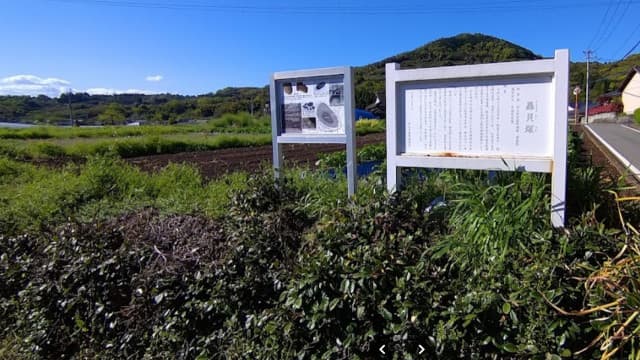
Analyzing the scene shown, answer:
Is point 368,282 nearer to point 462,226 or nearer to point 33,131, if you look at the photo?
point 462,226

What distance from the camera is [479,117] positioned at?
106 inches

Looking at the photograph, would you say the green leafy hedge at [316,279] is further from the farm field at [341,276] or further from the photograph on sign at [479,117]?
the photograph on sign at [479,117]

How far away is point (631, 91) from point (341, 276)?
183ft

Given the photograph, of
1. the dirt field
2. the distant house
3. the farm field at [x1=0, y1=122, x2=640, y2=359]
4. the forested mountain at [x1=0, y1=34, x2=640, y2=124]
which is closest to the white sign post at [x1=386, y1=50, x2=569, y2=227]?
the farm field at [x1=0, y1=122, x2=640, y2=359]

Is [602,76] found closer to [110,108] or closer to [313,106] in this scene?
[110,108]

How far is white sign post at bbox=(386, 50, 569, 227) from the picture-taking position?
7.98 ft

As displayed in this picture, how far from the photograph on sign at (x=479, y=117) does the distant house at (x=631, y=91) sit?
163 ft

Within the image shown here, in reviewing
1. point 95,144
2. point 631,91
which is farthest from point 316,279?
point 631,91

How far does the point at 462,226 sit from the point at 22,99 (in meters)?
76.1

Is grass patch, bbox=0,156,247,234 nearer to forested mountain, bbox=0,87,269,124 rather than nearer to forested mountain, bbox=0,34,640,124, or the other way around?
forested mountain, bbox=0,34,640,124

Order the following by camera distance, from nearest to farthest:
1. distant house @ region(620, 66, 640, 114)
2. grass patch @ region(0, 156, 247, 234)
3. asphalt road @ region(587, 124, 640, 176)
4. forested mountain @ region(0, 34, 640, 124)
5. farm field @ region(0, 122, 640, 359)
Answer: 1. farm field @ region(0, 122, 640, 359)
2. grass patch @ region(0, 156, 247, 234)
3. asphalt road @ region(587, 124, 640, 176)
4. distant house @ region(620, 66, 640, 114)
5. forested mountain @ region(0, 34, 640, 124)

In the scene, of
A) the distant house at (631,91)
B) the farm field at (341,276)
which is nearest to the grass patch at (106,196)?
the farm field at (341,276)

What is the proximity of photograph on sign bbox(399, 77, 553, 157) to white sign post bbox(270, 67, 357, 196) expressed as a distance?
18.2 inches

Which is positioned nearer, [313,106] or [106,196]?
[313,106]
